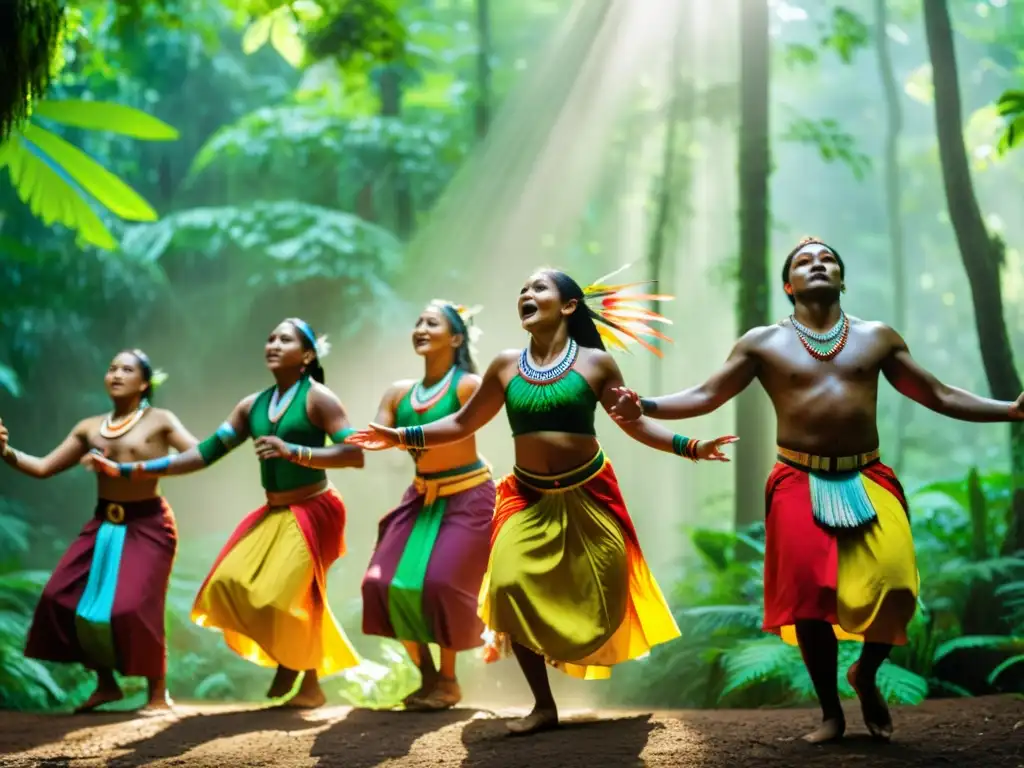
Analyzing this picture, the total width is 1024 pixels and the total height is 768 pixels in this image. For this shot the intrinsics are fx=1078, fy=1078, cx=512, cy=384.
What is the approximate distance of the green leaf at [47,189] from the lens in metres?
5.45

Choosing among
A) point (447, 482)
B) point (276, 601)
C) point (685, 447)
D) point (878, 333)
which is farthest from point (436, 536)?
point (878, 333)

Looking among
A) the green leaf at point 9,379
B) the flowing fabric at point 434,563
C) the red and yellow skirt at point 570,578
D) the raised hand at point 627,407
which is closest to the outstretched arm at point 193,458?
the flowing fabric at point 434,563

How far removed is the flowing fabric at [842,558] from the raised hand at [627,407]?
23.1 inches

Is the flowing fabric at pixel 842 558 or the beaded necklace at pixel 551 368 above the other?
the beaded necklace at pixel 551 368

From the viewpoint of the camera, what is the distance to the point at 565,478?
414 centimetres

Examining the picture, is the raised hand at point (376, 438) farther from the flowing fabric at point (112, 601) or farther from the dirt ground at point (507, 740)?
the flowing fabric at point (112, 601)

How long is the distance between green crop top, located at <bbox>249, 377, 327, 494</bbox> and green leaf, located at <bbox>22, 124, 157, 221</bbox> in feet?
5.40

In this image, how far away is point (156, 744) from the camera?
14.1ft

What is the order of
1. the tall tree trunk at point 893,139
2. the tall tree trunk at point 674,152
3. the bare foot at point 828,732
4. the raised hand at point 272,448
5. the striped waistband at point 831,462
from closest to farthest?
1. the bare foot at point 828,732
2. the striped waistband at point 831,462
3. the raised hand at point 272,448
4. the tall tree trunk at point 674,152
5. the tall tree trunk at point 893,139

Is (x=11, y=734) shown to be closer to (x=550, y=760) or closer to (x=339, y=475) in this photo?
(x=550, y=760)

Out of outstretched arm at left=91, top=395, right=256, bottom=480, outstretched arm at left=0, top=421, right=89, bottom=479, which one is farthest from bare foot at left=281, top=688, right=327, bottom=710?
outstretched arm at left=0, top=421, right=89, bottom=479

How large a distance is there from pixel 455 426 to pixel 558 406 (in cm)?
52

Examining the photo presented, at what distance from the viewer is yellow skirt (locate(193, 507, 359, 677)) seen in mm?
4891

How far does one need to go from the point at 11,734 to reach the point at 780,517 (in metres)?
3.37
